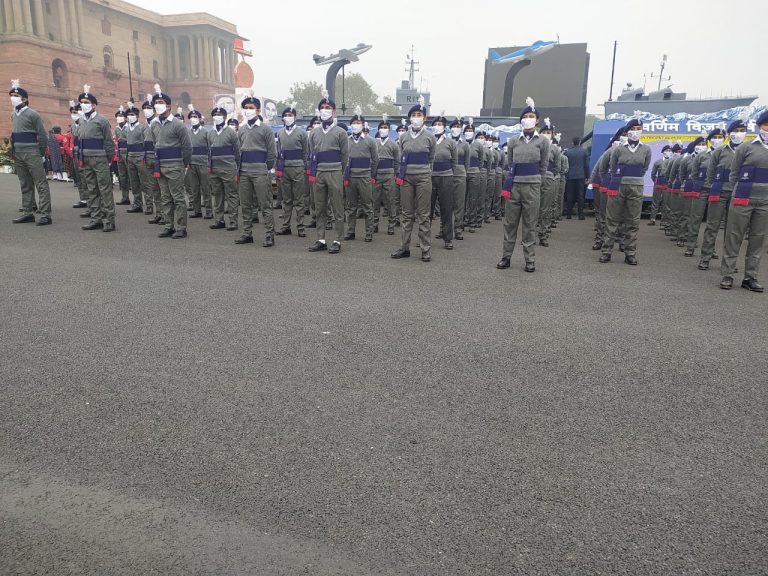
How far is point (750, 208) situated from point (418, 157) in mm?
4768

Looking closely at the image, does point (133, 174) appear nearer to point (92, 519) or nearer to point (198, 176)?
point (198, 176)

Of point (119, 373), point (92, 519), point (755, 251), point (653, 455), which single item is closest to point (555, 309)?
point (653, 455)

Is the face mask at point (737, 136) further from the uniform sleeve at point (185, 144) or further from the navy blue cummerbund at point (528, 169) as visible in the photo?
the uniform sleeve at point (185, 144)

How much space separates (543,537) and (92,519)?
2.05m

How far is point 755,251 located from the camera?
7293 mm

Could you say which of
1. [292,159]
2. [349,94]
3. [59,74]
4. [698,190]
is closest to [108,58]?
[59,74]

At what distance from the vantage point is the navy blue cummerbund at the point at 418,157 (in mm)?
8633

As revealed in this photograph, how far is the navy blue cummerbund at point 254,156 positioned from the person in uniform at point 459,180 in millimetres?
3630

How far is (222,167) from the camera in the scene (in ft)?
36.3

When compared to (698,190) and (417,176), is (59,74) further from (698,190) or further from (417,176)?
(698,190)

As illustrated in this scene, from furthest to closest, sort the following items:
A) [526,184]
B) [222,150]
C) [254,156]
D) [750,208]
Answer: [222,150], [254,156], [526,184], [750,208]

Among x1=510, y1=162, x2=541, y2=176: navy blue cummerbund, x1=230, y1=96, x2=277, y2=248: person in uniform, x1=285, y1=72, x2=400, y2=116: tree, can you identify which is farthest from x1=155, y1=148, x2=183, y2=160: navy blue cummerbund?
x1=285, y1=72, x2=400, y2=116: tree

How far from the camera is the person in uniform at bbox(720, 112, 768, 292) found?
7.11 meters

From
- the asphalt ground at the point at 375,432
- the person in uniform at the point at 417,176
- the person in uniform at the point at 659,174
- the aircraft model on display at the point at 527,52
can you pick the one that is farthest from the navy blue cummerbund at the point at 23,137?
the aircraft model on display at the point at 527,52
